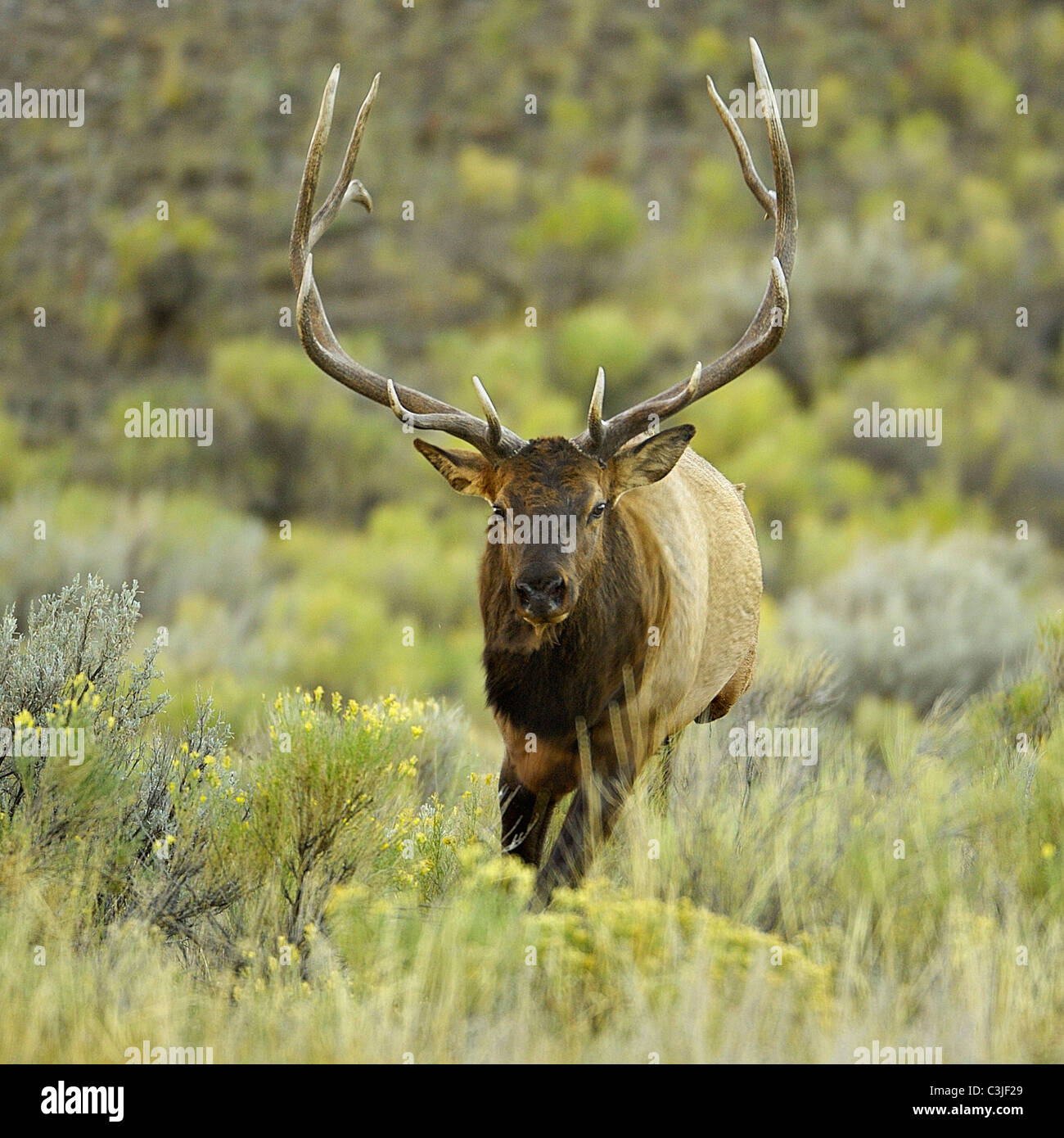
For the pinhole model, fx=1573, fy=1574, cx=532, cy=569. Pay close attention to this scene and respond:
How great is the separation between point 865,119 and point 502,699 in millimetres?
29546

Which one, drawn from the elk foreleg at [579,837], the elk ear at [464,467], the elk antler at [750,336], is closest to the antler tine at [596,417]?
the elk antler at [750,336]

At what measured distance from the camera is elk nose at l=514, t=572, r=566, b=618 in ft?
19.3

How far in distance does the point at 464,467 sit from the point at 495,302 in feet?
72.6

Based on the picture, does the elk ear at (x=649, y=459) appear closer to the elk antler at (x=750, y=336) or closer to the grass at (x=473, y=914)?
the elk antler at (x=750, y=336)

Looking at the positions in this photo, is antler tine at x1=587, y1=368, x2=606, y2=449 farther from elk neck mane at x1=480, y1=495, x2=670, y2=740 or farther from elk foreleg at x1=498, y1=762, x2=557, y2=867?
elk foreleg at x1=498, y1=762, x2=557, y2=867

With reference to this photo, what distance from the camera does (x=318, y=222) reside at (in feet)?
24.8

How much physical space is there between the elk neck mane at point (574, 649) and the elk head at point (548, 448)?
0.04 m

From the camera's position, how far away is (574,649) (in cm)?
637

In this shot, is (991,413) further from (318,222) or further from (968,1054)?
(968,1054)

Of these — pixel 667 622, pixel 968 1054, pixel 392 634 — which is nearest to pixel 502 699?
pixel 667 622

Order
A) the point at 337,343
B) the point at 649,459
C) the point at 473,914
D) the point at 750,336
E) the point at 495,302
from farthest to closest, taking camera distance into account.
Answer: the point at 495,302 → the point at 750,336 → the point at 337,343 → the point at 649,459 → the point at 473,914

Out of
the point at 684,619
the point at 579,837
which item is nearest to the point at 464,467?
the point at 684,619

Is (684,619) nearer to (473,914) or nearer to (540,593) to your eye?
(540,593)

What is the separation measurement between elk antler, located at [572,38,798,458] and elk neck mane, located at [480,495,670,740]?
45 cm
